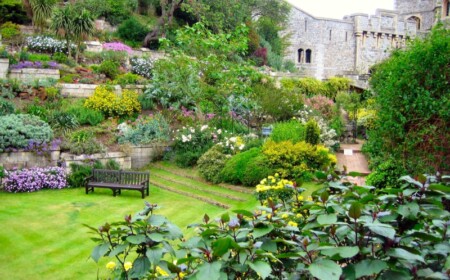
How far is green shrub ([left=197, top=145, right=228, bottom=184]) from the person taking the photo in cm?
1377

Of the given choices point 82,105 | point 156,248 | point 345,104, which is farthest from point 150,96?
point 156,248

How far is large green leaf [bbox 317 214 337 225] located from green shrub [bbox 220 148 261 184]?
398 inches

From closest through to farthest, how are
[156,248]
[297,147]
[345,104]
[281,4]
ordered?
[156,248], [297,147], [345,104], [281,4]

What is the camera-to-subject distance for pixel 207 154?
14.4 metres

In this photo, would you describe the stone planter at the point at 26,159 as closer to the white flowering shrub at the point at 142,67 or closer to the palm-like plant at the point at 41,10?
the white flowering shrub at the point at 142,67

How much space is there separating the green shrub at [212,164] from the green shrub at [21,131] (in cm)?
495

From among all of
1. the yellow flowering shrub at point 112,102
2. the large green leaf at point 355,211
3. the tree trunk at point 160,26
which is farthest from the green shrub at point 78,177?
the tree trunk at point 160,26

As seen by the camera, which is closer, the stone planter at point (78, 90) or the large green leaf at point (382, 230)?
the large green leaf at point (382, 230)

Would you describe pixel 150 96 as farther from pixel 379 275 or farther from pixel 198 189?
pixel 379 275

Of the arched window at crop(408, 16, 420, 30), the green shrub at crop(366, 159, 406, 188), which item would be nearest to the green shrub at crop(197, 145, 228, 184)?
the green shrub at crop(366, 159, 406, 188)

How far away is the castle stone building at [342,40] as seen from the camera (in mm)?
41469

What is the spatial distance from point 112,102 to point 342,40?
29748 mm

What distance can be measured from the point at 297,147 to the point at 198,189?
9.95ft

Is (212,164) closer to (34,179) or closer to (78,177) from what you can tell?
(78,177)
